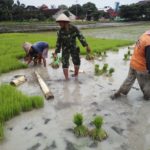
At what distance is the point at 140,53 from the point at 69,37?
6.83 ft

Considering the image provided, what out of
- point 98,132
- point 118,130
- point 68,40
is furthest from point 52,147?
point 68,40

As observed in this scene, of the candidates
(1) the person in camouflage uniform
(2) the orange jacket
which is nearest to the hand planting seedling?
(2) the orange jacket

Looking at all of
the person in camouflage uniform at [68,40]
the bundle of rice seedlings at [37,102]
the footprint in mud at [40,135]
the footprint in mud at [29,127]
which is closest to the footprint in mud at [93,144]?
the footprint in mud at [40,135]

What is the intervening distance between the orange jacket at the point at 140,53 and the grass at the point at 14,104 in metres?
1.66

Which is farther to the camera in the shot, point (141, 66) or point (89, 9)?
point (89, 9)

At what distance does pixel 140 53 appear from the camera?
4.59 meters

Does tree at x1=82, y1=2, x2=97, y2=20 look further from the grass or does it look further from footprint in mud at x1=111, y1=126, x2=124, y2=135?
footprint in mud at x1=111, y1=126, x2=124, y2=135

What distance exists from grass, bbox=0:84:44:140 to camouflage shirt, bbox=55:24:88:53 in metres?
1.76

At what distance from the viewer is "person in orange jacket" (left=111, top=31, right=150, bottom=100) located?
4.37 metres

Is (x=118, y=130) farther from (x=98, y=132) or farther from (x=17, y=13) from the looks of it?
(x=17, y=13)

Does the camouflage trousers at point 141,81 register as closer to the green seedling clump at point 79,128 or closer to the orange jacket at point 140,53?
the orange jacket at point 140,53

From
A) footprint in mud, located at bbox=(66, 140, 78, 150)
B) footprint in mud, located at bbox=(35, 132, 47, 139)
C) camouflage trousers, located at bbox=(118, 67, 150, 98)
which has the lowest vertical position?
footprint in mud, located at bbox=(35, 132, 47, 139)

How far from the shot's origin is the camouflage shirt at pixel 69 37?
20.4 ft

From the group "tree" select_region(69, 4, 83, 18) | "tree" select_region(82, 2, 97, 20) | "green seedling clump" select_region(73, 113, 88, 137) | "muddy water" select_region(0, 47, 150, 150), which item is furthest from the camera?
"tree" select_region(69, 4, 83, 18)
